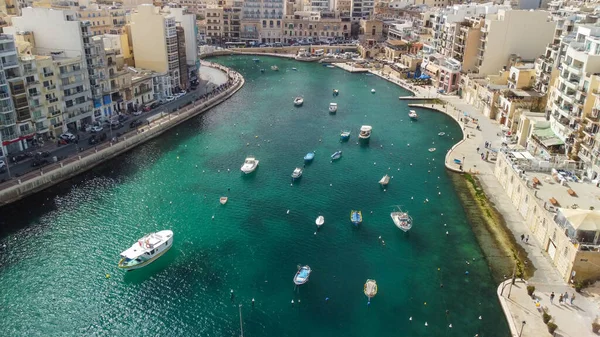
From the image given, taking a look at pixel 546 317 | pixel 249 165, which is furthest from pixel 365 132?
pixel 546 317

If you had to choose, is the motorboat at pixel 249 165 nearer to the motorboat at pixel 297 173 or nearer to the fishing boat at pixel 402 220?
the motorboat at pixel 297 173

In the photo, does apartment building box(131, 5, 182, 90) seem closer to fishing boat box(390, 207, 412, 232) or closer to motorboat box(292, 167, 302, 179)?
motorboat box(292, 167, 302, 179)

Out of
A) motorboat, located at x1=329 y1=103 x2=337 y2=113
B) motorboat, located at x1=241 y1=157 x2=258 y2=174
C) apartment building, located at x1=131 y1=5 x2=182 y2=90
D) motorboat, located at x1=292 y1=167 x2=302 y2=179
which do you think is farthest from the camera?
motorboat, located at x1=329 y1=103 x2=337 y2=113

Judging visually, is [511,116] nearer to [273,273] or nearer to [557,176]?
[557,176]

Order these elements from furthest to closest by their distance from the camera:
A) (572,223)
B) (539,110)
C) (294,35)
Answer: (294,35), (539,110), (572,223)

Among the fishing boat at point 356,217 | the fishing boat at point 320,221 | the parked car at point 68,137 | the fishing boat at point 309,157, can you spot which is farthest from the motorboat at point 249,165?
the parked car at point 68,137

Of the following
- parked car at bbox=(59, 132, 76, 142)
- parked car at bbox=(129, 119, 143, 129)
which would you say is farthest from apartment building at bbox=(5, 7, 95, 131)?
parked car at bbox=(129, 119, 143, 129)

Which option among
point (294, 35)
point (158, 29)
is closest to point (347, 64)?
point (294, 35)
